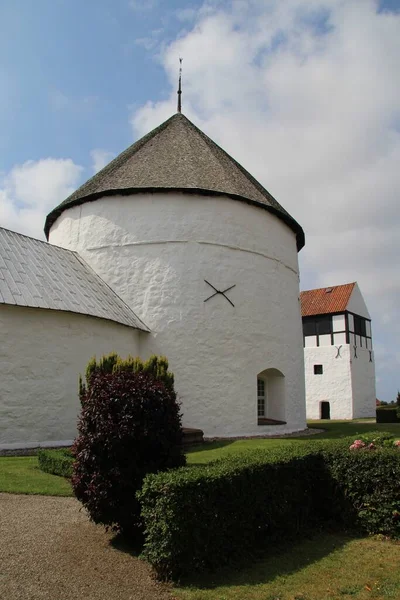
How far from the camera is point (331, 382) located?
3112cm

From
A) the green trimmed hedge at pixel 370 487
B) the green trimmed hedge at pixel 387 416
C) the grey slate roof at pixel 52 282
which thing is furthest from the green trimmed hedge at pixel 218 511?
the green trimmed hedge at pixel 387 416

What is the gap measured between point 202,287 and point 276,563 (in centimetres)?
1026

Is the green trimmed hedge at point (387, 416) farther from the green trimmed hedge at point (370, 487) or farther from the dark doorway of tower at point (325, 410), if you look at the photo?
the green trimmed hedge at point (370, 487)

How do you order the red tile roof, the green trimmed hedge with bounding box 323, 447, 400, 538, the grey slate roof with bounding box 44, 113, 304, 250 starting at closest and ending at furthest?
the green trimmed hedge with bounding box 323, 447, 400, 538 → the grey slate roof with bounding box 44, 113, 304, 250 → the red tile roof

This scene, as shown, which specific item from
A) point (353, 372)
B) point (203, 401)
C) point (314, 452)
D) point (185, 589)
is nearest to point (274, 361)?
point (203, 401)

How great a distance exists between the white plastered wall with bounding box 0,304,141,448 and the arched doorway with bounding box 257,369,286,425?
6625 millimetres

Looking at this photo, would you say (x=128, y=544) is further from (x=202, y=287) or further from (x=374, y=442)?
(x=202, y=287)

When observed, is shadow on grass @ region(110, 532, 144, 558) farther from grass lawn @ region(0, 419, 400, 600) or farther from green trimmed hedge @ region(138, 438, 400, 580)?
grass lawn @ region(0, 419, 400, 600)

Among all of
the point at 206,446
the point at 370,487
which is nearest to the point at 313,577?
the point at 370,487

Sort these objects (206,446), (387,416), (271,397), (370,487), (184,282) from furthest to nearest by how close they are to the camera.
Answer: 1. (387,416)
2. (271,397)
3. (184,282)
4. (206,446)
5. (370,487)

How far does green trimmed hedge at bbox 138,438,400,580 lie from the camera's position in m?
4.73

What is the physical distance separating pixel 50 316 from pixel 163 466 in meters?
7.13

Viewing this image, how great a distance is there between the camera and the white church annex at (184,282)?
44.3ft

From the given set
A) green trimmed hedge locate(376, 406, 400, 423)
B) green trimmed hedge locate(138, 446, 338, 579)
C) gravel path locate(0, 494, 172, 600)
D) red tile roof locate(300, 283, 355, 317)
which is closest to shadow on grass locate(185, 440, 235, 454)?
gravel path locate(0, 494, 172, 600)
